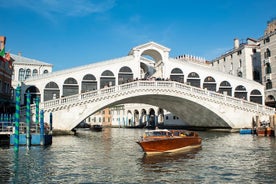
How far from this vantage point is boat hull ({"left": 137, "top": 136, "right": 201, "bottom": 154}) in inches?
681

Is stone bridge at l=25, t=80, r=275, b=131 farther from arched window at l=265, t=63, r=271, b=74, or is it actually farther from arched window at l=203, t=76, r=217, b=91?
arched window at l=265, t=63, r=271, b=74

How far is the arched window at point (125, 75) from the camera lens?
1526 inches

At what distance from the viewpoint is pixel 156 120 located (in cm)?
6450

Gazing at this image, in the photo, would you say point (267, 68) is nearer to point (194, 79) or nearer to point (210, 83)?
point (210, 83)

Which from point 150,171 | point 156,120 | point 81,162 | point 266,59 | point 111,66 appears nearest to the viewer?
point 150,171

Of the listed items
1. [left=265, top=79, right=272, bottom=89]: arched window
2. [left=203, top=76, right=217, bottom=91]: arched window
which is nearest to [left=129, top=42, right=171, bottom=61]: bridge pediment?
[left=203, top=76, right=217, bottom=91]: arched window

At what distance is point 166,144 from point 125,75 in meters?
21.9

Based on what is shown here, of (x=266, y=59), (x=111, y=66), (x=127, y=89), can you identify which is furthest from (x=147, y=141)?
(x=266, y=59)

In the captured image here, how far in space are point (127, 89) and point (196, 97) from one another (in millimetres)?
7858

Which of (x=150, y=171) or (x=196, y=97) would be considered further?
(x=196, y=97)

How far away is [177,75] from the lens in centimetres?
4072

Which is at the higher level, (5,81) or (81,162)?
(5,81)

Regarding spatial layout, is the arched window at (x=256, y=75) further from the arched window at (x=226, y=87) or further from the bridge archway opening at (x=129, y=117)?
the bridge archway opening at (x=129, y=117)

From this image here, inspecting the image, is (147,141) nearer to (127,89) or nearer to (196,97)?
(127,89)
